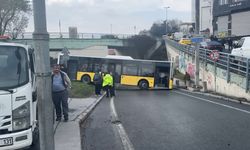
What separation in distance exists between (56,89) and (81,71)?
1025 inches

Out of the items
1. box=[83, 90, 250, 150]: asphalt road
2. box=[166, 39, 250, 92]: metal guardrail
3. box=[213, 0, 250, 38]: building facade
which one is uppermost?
box=[213, 0, 250, 38]: building facade

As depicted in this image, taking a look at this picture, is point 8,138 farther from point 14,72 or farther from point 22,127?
point 14,72

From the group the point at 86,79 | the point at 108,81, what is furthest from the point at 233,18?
the point at 108,81

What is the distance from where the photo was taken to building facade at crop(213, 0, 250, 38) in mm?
49469

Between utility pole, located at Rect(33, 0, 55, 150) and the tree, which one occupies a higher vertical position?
the tree

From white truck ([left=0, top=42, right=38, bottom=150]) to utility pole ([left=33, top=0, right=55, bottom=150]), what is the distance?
6.19 feet

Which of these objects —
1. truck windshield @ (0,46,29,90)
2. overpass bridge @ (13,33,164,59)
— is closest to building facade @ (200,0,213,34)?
overpass bridge @ (13,33,164,59)

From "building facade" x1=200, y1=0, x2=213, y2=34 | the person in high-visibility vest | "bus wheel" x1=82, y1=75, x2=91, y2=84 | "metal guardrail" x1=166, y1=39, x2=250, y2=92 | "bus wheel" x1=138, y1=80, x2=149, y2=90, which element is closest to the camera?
"metal guardrail" x1=166, y1=39, x2=250, y2=92

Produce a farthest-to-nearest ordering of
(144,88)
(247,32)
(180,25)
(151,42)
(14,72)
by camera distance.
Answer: (180,25)
(151,42)
(247,32)
(144,88)
(14,72)

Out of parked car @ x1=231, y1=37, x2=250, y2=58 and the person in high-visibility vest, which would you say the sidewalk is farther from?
parked car @ x1=231, y1=37, x2=250, y2=58

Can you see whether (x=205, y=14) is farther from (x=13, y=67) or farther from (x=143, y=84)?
(x=13, y=67)

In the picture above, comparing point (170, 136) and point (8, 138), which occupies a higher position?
point (8, 138)

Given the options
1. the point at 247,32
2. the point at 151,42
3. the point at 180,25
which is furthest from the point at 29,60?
the point at 180,25

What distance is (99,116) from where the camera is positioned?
13.7m
